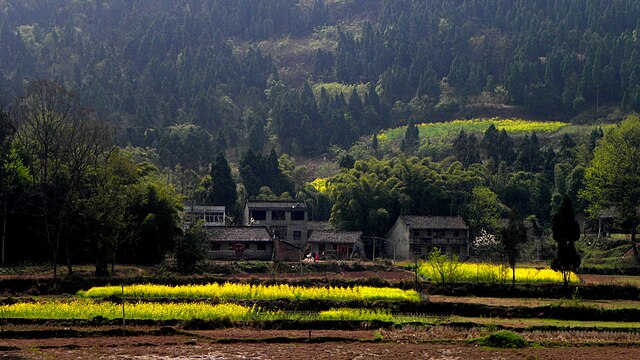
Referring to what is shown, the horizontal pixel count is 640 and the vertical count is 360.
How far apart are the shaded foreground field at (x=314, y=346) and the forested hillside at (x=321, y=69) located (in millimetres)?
83094

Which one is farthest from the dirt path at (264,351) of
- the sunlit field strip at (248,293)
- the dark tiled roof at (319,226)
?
the dark tiled roof at (319,226)

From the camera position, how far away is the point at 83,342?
30.4 meters

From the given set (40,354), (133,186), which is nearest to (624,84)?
(133,186)

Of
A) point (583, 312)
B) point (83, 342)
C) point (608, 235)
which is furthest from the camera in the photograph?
point (608, 235)

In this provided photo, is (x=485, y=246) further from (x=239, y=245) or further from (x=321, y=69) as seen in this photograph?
(x=321, y=69)

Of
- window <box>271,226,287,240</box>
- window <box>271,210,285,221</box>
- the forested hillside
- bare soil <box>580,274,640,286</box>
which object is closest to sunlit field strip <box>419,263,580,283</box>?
bare soil <box>580,274,640,286</box>

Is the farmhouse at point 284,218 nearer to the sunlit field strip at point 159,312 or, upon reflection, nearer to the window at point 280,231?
the window at point 280,231

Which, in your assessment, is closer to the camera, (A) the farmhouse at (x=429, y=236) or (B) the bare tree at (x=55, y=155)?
(B) the bare tree at (x=55, y=155)

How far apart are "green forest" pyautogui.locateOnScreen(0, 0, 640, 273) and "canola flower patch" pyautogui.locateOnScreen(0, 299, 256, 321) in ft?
41.0

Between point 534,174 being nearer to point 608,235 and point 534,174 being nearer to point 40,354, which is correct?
point 608,235

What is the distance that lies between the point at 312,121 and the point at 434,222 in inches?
2451

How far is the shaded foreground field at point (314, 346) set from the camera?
93.4 feet

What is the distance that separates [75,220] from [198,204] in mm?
30610

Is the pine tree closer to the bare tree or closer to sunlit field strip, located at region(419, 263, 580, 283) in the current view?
sunlit field strip, located at region(419, 263, 580, 283)
